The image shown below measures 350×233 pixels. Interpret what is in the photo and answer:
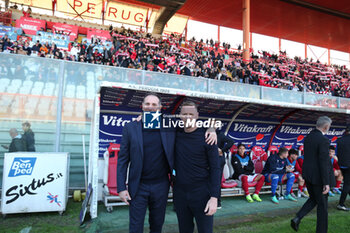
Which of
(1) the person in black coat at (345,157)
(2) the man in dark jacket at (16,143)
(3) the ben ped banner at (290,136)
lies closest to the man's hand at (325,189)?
(1) the person in black coat at (345,157)

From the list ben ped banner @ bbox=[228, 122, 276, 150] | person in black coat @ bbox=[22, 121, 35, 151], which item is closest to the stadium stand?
ben ped banner @ bbox=[228, 122, 276, 150]

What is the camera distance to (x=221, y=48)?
2928 cm

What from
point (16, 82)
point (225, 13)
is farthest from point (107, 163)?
point (225, 13)

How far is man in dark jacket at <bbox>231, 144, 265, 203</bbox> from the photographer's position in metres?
6.44

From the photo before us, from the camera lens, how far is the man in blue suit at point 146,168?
266cm

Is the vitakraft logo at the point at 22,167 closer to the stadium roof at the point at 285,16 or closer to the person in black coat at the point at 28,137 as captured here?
the person in black coat at the point at 28,137

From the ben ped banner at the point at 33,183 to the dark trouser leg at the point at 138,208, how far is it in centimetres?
305

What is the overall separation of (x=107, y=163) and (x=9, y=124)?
264 centimetres

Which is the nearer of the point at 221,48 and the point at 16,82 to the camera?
the point at 16,82

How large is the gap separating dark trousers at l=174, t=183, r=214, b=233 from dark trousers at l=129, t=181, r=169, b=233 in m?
0.19

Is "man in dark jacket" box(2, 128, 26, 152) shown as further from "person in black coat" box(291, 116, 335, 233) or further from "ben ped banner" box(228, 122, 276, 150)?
"person in black coat" box(291, 116, 335, 233)

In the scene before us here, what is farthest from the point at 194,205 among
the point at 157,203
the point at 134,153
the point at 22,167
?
the point at 22,167

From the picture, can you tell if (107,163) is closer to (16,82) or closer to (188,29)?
(16,82)

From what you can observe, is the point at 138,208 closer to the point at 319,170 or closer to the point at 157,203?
the point at 157,203
